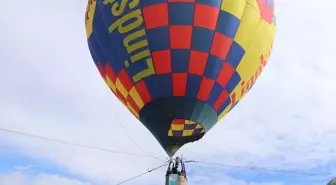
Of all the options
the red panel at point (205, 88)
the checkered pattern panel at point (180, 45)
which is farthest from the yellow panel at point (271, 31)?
the red panel at point (205, 88)

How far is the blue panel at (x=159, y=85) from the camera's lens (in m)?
12.7

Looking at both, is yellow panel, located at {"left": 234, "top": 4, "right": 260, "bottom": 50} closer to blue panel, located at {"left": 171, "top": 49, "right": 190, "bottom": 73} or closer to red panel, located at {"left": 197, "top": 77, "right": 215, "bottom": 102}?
red panel, located at {"left": 197, "top": 77, "right": 215, "bottom": 102}

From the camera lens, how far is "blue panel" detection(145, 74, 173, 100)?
12734mm

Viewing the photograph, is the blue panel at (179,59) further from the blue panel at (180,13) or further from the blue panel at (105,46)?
the blue panel at (105,46)

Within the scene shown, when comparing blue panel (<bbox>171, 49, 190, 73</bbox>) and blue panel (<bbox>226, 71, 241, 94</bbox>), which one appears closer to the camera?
blue panel (<bbox>171, 49, 190, 73</bbox>)

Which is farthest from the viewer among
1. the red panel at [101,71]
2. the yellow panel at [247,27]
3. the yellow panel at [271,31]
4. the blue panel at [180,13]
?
the red panel at [101,71]

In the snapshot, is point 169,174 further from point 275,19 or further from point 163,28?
point 275,19

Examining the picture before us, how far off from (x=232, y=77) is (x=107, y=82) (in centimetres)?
341

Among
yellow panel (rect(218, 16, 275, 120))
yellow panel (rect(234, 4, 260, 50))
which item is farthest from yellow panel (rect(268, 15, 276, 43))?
yellow panel (rect(234, 4, 260, 50))

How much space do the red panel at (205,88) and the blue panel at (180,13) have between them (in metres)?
1.43

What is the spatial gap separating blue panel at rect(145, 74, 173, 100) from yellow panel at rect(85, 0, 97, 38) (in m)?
2.53

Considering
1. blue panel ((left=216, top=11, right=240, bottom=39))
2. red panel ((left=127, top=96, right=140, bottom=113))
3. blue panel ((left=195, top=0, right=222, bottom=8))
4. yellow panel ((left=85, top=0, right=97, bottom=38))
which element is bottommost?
red panel ((left=127, top=96, right=140, bottom=113))

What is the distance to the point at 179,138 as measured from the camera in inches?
526

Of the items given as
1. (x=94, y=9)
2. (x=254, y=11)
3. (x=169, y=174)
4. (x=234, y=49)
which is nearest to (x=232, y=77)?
(x=234, y=49)
